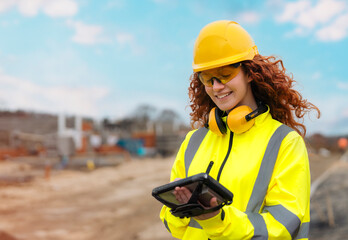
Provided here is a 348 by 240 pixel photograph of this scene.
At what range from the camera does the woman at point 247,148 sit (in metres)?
1.32

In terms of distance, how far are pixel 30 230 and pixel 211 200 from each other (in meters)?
7.24

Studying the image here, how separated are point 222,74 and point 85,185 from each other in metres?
12.6

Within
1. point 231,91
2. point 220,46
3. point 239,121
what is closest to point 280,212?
point 239,121

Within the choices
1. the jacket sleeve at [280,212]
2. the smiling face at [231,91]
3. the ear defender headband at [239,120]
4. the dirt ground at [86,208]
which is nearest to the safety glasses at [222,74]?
the smiling face at [231,91]

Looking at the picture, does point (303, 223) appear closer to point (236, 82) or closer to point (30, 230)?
point (236, 82)

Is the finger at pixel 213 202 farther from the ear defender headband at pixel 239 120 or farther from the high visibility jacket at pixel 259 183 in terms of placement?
the ear defender headband at pixel 239 120

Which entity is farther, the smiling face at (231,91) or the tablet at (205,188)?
the smiling face at (231,91)

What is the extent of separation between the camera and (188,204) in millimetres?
1200

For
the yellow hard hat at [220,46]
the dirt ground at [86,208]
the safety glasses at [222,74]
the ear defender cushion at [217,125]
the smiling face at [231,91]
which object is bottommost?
the dirt ground at [86,208]

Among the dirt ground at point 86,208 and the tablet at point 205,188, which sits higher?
the tablet at point 205,188

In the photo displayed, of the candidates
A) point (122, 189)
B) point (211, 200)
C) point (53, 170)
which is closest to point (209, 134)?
point (211, 200)

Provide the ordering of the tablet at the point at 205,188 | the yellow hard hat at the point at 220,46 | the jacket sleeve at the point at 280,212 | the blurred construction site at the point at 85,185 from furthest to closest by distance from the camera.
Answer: the blurred construction site at the point at 85,185 < the yellow hard hat at the point at 220,46 < the jacket sleeve at the point at 280,212 < the tablet at the point at 205,188

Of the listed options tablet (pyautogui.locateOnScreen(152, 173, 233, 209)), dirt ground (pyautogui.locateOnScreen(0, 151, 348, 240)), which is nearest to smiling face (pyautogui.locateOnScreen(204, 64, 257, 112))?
tablet (pyautogui.locateOnScreen(152, 173, 233, 209))

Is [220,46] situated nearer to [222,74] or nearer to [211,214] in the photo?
[222,74]
